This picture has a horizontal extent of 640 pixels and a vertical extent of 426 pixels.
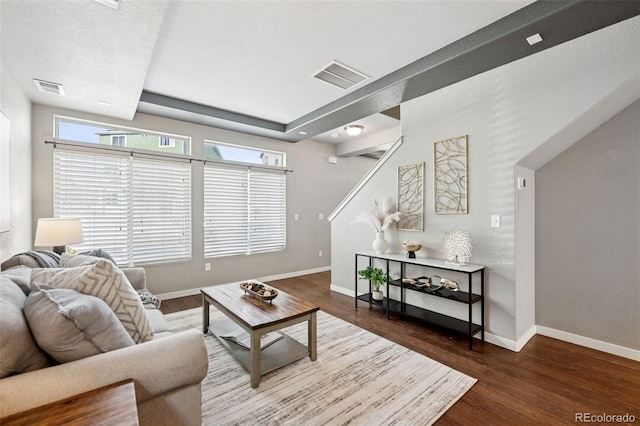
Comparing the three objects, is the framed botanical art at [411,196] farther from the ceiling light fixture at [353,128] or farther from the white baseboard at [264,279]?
the white baseboard at [264,279]

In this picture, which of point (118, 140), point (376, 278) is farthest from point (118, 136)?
point (376, 278)

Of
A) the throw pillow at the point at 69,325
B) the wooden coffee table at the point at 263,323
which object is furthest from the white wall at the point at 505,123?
the throw pillow at the point at 69,325

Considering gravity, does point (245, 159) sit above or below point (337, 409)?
above

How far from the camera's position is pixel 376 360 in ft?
7.91

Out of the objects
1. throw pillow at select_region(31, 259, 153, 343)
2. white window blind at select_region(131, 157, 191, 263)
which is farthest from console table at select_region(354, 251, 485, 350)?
white window blind at select_region(131, 157, 191, 263)

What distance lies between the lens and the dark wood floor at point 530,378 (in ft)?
5.87

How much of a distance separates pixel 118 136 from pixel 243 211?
205 cm

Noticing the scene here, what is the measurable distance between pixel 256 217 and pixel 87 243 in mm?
2368

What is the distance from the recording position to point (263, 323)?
2033 mm

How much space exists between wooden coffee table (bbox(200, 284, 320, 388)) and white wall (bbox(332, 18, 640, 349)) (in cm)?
168

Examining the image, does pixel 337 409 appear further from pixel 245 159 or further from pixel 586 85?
pixel 245 159

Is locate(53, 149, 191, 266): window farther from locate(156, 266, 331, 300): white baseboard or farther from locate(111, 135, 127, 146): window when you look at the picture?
locate(156, 266, 331, 300): white baseboard

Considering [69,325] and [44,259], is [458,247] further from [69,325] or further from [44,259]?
[44,259]

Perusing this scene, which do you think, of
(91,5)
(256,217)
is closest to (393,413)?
(91,5)
